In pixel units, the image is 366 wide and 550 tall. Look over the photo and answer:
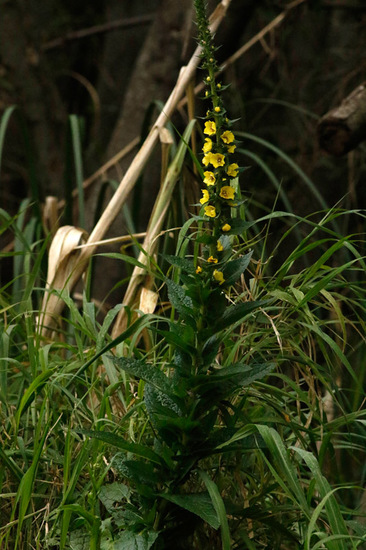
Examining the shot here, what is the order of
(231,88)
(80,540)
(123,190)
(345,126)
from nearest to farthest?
1. (80,540)
2. (123,190)
3. (345,126)
4. (231,88)

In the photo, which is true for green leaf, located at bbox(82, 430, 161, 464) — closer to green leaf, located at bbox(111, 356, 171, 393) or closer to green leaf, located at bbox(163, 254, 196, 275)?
green leaf, located at bbox(111, 356, 171, 393)

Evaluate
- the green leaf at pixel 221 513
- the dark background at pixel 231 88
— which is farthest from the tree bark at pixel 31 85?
the green leaf at pixel 221 513

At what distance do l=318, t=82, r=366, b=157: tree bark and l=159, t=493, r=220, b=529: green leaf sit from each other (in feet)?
3.21

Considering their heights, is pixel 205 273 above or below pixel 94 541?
above

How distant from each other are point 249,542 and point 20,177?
316 centimetres

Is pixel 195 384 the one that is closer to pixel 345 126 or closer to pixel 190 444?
pixel 190 444

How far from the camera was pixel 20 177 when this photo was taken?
388 cm

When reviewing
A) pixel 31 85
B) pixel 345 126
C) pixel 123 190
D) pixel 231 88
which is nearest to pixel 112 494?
pixel 123 190

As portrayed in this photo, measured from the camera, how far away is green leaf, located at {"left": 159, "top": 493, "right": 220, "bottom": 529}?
2.95 feet

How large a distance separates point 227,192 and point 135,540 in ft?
1.41

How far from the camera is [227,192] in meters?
0.93

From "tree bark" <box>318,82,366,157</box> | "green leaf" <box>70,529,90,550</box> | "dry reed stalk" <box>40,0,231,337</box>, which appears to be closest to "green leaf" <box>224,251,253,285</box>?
"green leaf" <box>70,529,90,550</box>

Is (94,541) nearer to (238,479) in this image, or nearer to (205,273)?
(238,479)

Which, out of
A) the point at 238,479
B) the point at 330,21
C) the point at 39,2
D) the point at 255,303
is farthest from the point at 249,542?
the point at 39,2
